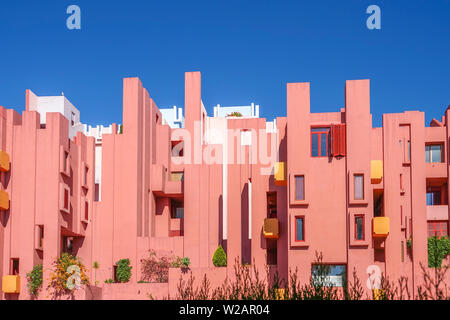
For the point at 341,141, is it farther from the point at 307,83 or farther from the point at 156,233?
the point at 156,233

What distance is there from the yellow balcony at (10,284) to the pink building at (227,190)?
0.08 metres

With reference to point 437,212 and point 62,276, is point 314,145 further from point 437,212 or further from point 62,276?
point 62,276

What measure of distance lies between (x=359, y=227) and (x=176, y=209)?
1599cm

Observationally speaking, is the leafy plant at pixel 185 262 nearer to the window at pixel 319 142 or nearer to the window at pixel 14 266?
the window at pixel 14 266

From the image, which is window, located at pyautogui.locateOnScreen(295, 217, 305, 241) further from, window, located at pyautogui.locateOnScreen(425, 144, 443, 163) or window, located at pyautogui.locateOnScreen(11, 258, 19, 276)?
window, located at pyautogui.locateOnScreen(11, 258, 19, 276)

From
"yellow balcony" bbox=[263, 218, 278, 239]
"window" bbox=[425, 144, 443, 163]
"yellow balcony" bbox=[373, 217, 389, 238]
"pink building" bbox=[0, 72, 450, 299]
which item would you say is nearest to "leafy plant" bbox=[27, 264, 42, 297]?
"pink building" bbox=[0, 72, 450, 299]

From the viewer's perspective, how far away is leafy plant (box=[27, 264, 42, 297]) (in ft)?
116

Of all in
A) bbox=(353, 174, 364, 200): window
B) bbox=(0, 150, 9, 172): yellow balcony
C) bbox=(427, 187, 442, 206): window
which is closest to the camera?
bbox=(353, 174, 364, 200): window

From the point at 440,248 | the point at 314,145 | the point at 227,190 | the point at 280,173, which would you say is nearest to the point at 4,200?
the point at 227,190

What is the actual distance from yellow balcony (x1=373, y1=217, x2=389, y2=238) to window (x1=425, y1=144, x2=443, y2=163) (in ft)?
34.9

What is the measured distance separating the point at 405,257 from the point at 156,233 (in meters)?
15.9

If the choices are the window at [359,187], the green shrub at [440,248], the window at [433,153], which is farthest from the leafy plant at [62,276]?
the window at [433,153]

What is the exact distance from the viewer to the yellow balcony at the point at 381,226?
32.2 meters
